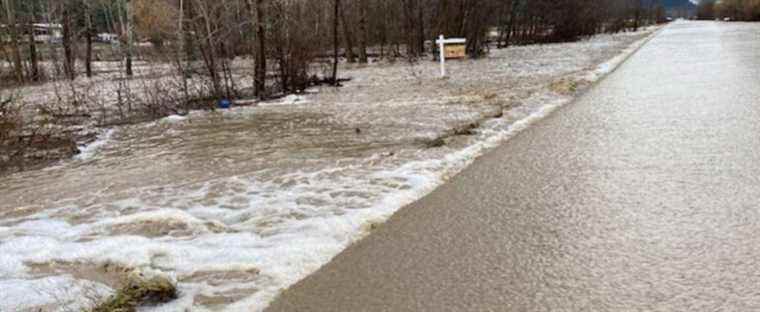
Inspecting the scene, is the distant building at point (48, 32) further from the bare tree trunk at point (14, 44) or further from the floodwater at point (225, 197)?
the floodwater at point (225, 197)

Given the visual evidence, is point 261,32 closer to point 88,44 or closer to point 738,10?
point 88,44

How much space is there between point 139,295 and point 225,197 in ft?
7.78

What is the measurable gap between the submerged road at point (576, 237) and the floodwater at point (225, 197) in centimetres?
36

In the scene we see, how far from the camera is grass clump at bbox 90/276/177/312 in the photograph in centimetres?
314

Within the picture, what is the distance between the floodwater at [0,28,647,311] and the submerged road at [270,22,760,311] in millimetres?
357

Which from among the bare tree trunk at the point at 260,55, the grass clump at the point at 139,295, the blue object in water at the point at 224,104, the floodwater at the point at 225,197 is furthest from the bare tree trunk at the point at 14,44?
the grass clump at the point at 139,295

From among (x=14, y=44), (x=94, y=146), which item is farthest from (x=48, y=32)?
(x=94, y=146)

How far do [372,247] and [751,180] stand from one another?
10.8ft

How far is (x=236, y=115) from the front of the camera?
12500 millimetres

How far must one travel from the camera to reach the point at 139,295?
3.25m

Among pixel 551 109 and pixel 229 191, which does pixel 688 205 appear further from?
pixel 551 109

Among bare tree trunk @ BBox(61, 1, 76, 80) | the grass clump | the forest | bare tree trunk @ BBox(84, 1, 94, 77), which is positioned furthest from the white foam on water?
bare tree trunk @ BBox(84, 1, 94, 77)

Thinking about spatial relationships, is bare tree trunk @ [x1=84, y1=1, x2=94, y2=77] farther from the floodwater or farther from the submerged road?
the submerged road

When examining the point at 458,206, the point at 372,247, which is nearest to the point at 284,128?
the point at 458,206
